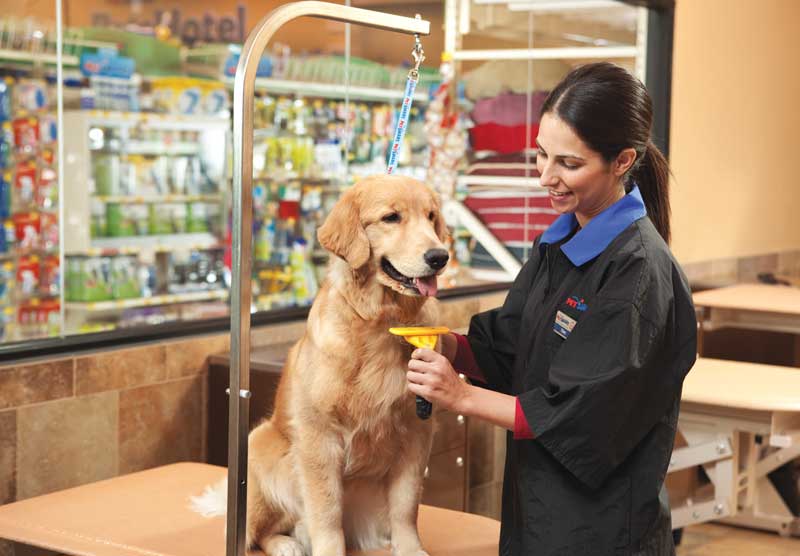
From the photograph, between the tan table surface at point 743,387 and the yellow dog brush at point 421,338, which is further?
the tan table surface at point 743,387

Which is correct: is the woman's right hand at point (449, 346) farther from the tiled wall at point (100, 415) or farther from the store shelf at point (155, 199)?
the store shelf at point (155, 199)

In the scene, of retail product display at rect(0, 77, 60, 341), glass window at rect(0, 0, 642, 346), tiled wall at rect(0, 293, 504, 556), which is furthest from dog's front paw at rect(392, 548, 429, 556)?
retail product display at rect(0, 77, 60, 341)

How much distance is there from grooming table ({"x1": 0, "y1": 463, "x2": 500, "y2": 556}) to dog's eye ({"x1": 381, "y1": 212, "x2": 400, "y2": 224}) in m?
A: 0.70

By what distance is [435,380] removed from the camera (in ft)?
6.13

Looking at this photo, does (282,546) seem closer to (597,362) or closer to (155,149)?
(597,362)

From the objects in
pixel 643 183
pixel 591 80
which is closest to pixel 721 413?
pixel 643 183

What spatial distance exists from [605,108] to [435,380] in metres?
0.57

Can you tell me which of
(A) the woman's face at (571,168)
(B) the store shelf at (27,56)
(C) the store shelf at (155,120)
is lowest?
(A) the woman's face at (571,168)

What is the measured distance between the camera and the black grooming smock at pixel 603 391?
1.87 meters

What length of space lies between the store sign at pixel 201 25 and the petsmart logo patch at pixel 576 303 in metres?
4.17

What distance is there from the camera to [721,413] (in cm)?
389

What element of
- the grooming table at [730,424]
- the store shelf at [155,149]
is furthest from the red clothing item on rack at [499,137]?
the grooming table at [730,424]

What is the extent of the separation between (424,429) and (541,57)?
14.0 ft

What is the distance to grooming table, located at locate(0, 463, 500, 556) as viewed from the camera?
233cm
